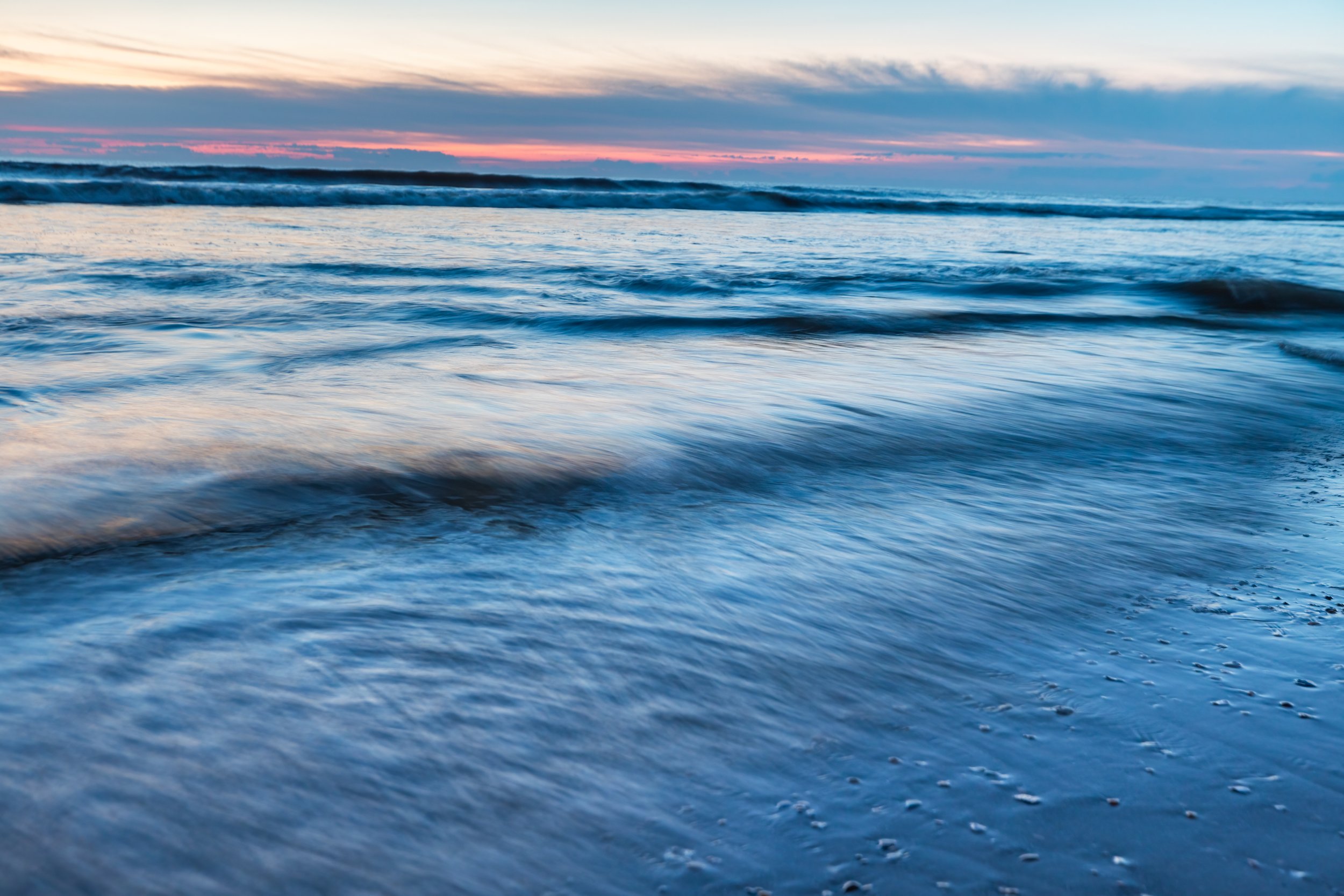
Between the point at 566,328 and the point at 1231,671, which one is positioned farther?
the point at 566,328

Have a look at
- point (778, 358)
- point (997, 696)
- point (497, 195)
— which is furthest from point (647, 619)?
point (497, 195)

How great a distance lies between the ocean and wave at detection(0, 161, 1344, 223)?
16.9 meters

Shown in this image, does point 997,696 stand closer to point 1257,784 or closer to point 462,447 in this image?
point 1257,784

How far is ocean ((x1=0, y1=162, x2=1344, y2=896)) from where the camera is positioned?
1196 mm

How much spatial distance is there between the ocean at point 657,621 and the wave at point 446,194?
55.6 feet

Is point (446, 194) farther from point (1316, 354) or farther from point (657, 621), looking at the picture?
point (657, 621)

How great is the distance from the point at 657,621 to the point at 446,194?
23.9 metres

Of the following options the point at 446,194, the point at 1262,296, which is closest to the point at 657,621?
the point at 1262,296

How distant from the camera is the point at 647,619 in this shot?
185cm

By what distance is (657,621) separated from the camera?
6.05 feet

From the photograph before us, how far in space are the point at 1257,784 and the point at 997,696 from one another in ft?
1.25

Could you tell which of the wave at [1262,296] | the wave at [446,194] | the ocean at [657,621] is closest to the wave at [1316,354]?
the ocean at [657,621]

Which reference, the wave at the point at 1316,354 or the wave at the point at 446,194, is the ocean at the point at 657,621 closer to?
the wave at the point at 1316,354

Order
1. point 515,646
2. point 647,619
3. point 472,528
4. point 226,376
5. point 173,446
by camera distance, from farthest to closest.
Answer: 1. point 226,376
2. point 173,446
3. point 472,528
4. point 647,619
5. point 515,646
